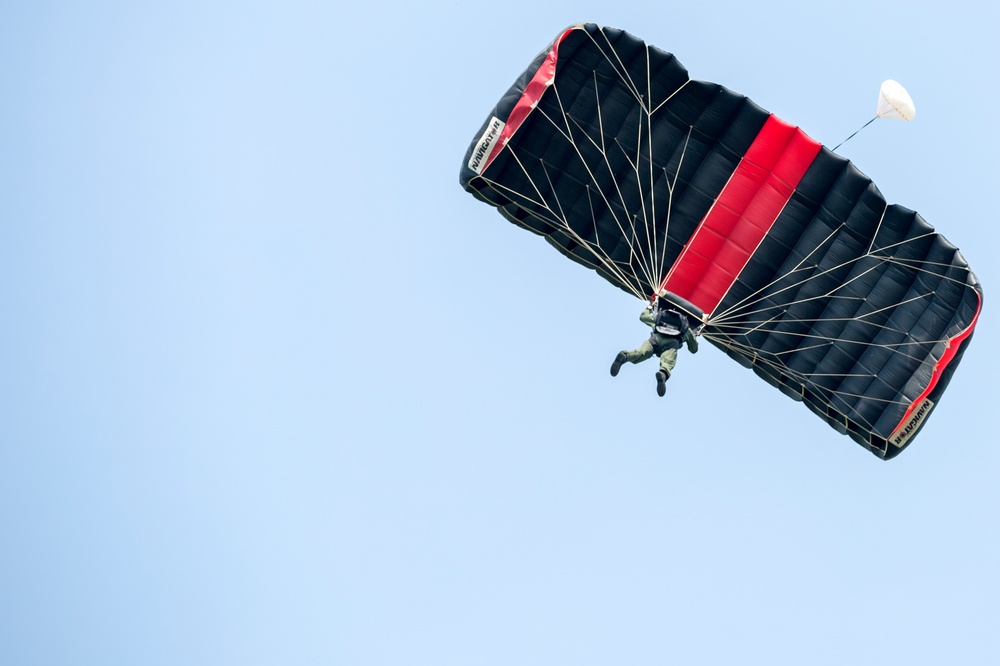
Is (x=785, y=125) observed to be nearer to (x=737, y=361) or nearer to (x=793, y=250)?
(x=793, y=250)

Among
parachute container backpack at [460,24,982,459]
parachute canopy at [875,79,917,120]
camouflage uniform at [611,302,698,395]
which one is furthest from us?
parachute container backpack at [460,24,982,459]

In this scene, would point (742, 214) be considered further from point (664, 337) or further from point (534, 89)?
point (534, 89)

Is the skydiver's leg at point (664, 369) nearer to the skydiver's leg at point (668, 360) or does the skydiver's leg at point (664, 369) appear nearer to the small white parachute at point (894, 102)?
the skydiver's leg at point (668, 360)

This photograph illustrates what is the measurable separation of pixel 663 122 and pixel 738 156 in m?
1.22

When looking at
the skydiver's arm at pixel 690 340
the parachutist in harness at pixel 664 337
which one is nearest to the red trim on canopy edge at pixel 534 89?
the parachutist in harness at pixel 664 337

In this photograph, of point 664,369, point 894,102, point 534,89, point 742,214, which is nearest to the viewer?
point 894,102

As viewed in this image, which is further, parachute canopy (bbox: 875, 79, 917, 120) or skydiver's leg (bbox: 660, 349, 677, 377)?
skydiver's leg (bbox: 660, 349, 677, 377)

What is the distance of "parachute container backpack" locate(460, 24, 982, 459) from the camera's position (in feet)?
74.7

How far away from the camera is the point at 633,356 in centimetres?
2231

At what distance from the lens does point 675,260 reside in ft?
77.7

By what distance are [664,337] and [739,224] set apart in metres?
2.16

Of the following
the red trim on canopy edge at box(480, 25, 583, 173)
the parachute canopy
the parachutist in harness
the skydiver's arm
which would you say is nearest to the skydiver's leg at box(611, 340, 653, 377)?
the parachutist in harness

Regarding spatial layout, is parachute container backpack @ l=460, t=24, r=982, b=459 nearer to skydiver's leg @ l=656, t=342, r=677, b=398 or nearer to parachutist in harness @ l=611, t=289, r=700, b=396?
parachutist in harness @ l=611, t=289, r=700, b=396

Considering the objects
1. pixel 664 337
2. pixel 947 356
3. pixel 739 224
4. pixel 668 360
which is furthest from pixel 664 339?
pixel 947 356
